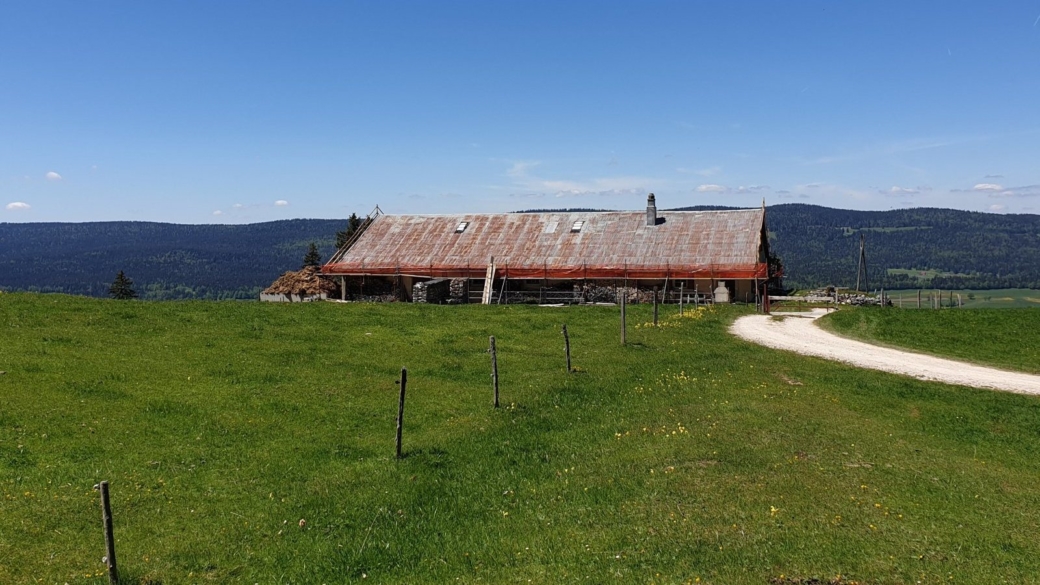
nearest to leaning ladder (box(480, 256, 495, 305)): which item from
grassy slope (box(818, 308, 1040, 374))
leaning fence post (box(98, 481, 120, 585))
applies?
grassy slope (box(818, 308, 1040, 374))

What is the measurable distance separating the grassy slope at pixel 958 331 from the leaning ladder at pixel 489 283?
24.5 meters

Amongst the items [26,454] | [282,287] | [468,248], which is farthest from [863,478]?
[282,287]

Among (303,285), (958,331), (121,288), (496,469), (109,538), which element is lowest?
(496,469)

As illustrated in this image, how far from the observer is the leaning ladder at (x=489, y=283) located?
5644 cm

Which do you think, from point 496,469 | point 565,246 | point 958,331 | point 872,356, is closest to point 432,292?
point 565,246

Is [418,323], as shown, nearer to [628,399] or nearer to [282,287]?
[628,399]

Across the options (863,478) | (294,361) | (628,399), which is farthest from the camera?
(294,361)

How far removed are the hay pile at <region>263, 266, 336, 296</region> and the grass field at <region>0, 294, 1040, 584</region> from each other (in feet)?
116

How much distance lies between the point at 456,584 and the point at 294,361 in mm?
16580

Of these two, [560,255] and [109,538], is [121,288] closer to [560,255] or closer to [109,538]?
[560,255]

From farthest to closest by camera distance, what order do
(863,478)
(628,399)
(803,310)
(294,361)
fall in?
(803,310), (294,361), (628,399), (863,478)

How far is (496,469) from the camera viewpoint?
51.2ft

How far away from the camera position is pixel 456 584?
10.6m

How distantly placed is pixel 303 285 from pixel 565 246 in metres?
22.9
